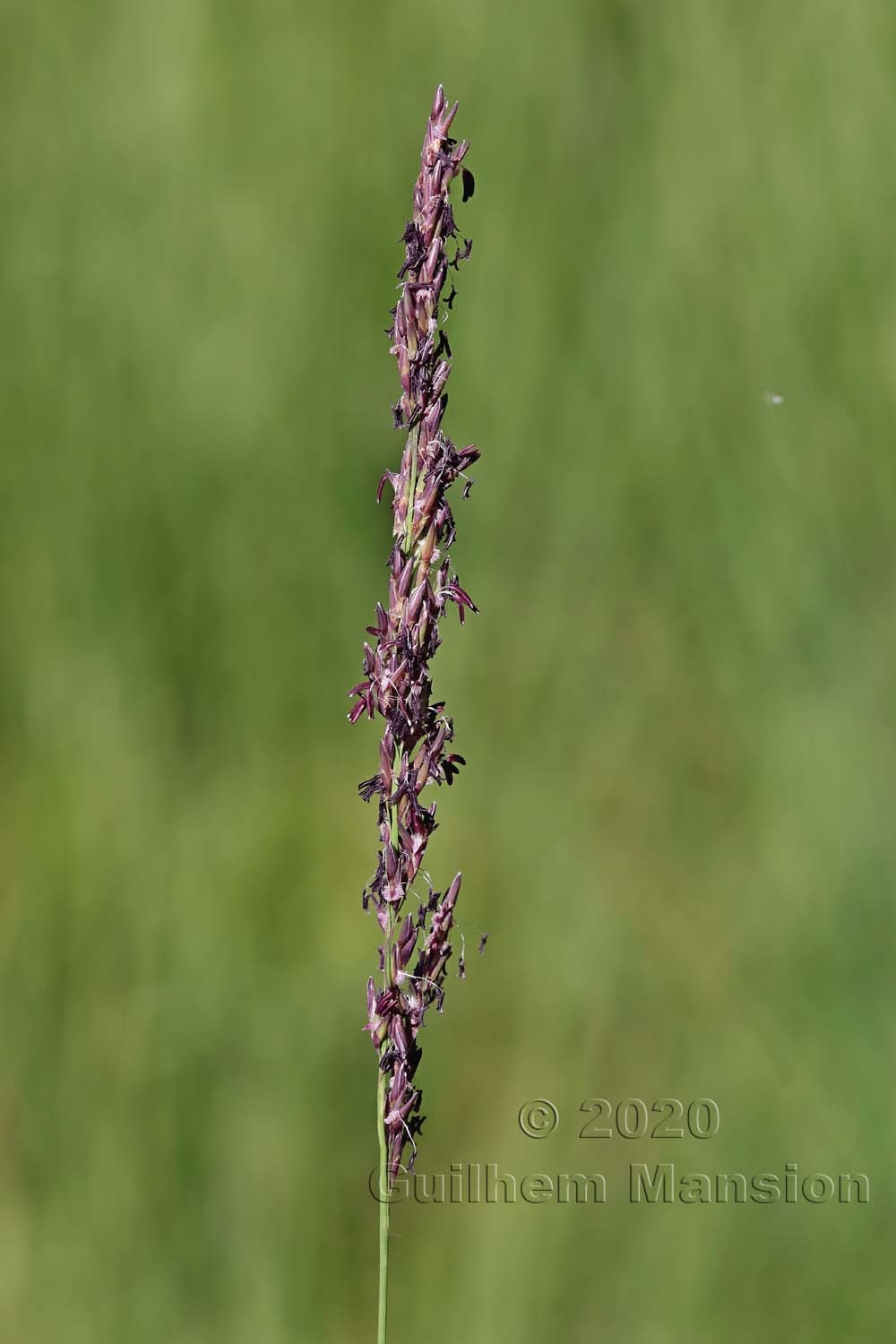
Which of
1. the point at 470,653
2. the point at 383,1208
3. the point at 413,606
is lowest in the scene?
the point at 383,1208

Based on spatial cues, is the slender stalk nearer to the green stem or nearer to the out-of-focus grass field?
the green stem

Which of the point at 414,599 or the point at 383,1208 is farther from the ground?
the point at 414,599

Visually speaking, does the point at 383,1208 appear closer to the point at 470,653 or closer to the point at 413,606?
the point at 413,606

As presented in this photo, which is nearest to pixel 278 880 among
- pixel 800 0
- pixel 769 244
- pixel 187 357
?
pixel 187 357

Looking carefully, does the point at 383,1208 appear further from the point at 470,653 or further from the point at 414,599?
the point at 470,653

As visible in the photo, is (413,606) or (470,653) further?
(470,653)

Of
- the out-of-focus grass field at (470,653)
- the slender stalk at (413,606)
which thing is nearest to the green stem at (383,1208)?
the slender stalk at (413,606)

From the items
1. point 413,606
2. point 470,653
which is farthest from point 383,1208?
point 470,653
